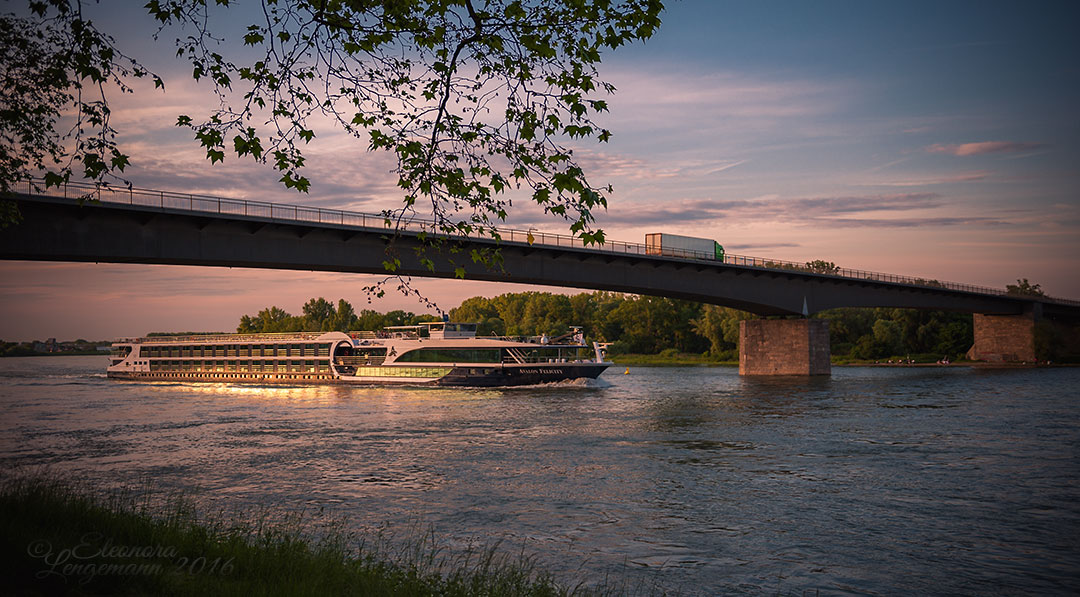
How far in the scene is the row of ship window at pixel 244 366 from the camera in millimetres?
76125

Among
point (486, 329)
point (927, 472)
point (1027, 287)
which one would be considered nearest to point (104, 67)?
point (927, 472)

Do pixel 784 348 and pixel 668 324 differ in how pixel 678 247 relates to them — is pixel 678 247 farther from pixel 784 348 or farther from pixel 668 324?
pixel 668 324

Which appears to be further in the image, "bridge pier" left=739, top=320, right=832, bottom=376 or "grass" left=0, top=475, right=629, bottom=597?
"bridge pier" left=739, top=320, right=832, bottom=376

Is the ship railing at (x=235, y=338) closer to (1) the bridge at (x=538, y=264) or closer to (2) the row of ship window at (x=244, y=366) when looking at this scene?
(2) the row of ship window at (x=244, y=366)

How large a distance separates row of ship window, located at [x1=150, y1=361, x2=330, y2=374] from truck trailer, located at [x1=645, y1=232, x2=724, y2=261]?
32165mm

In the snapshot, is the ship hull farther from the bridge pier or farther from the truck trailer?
the bridge pier

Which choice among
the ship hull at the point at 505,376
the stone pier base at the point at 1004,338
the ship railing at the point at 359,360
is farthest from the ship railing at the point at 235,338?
the stone pier base at the point at 1004,338

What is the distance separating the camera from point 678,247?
6756 cm

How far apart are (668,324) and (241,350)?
86081 millimetres

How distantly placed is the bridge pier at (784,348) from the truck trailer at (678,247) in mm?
14429

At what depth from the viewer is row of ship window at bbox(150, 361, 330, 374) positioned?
76125 mm

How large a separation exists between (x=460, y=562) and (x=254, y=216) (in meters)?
33.1

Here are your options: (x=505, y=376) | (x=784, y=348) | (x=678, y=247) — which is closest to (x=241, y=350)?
(x=505, y=376)

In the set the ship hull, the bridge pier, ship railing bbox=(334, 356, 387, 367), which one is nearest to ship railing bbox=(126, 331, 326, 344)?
ship railing bbox=(334, 356, 387, 367)
